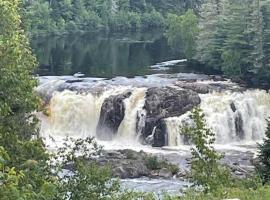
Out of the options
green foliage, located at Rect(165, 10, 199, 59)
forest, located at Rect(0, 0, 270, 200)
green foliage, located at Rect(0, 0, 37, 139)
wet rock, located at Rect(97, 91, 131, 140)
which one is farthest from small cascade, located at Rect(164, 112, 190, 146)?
green foliage, located at Rect(0, 0, 37, 139)

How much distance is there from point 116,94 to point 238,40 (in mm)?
15156

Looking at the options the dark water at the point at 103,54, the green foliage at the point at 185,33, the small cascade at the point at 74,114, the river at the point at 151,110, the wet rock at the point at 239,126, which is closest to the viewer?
the river at the point at 151,110

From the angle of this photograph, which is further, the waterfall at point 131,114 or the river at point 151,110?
the waterfall at point 131,114

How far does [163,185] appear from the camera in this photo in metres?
29.3

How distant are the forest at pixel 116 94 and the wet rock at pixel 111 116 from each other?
0.10 meters

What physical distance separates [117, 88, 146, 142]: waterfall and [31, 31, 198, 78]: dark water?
9519 mm

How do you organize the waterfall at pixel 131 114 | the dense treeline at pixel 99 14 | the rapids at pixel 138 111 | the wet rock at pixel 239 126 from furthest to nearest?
the dense treeline at pixel 99 14, the wet rock at pixel 239 126, the waterfall at pixel 131 114, the rapids at pixel 138 111

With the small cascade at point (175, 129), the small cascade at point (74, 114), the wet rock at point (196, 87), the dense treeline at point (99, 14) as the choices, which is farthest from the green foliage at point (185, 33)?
the dense treeline at point (99, 14)

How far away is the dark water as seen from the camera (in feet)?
181

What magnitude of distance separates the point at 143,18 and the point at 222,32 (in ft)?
178

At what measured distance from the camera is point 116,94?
138 ft

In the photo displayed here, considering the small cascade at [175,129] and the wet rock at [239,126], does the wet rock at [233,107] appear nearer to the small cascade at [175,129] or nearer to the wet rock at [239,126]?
the wet rock at [239,126]

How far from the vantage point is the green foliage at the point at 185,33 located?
2453 inches

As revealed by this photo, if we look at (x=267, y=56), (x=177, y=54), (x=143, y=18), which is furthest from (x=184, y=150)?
(x=143, y=18)
